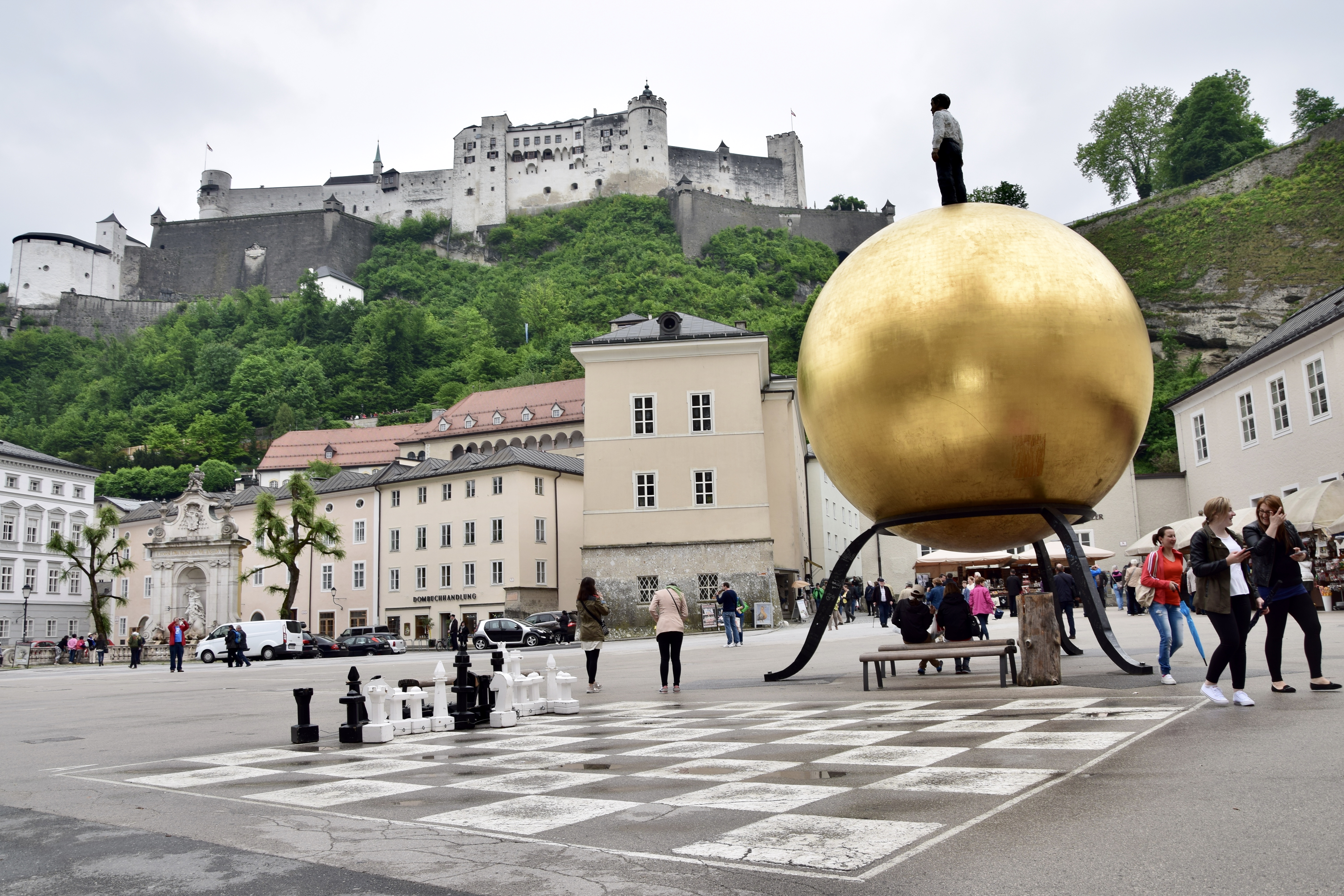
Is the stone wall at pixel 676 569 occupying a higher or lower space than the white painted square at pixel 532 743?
higher

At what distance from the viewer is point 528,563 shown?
51344mm

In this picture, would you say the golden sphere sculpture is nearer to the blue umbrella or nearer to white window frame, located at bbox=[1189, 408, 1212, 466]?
the blue umbrella

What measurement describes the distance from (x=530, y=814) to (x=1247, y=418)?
122 feet

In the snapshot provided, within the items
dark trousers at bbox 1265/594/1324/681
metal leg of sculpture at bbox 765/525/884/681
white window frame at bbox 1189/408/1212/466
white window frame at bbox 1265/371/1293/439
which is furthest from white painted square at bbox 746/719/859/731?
white window frame at bbox 1189/408/1212/466

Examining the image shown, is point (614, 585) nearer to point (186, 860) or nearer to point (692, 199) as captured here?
point (186, 860)

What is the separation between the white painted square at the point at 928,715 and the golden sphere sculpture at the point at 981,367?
2.24 m

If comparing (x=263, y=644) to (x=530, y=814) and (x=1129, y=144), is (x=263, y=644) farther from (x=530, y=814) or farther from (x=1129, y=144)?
(x=1129, y=144)

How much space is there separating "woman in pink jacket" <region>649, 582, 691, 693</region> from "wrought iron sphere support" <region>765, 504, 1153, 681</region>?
1.66 metres

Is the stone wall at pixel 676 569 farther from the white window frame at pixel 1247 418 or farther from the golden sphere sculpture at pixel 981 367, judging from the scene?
the golden sphere sculpture at pixel 981 367

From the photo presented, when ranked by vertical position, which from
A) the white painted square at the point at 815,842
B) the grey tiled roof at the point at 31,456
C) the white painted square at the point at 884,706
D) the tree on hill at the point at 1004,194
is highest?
the tree on hill at the point at 1004,194

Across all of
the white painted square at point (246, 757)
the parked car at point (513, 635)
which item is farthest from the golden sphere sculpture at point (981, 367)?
the parked car at point (513, 635)

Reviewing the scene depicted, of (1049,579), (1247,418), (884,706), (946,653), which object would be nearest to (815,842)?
(884,706)

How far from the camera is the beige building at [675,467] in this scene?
41.0 metres

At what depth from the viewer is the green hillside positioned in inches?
4122
